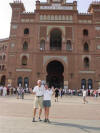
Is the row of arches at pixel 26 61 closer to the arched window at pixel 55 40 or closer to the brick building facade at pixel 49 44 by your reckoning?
the brick building facade at pixel 49 44

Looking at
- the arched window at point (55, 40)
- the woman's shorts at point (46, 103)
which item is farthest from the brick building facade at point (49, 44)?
the woman's shorts at point (46, 103)

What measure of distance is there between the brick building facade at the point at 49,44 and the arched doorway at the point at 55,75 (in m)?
0.31

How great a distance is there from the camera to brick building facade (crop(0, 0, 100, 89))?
35.5 m

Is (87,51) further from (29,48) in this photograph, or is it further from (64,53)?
(29,48)

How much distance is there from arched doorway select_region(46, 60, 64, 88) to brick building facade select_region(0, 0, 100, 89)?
1.00 feet

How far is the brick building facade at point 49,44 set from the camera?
35.5m

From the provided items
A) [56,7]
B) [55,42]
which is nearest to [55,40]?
[55,42]

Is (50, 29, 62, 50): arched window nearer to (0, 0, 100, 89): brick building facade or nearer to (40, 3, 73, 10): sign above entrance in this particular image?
(0, 0, 100, 89): brick building facade

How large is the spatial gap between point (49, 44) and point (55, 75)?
8.20 meters

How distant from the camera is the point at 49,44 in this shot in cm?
3734

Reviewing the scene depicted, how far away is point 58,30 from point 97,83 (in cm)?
1454

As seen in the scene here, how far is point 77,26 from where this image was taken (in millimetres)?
37812

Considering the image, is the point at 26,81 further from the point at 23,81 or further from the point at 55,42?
the point at 55,42

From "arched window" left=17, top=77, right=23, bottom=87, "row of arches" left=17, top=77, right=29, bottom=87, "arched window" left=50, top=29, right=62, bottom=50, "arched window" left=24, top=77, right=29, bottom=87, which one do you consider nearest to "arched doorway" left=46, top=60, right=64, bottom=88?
"arched window" left=50, top=29, right=62, bottom=50
